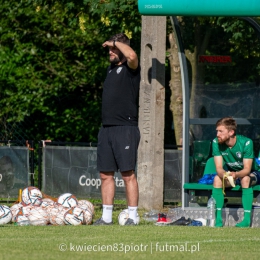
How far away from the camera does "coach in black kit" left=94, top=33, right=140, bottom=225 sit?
10.6 meters

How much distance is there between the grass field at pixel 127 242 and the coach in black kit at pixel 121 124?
0.64 metres

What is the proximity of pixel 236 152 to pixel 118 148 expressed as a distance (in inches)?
64.9

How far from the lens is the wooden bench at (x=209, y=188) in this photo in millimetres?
11430

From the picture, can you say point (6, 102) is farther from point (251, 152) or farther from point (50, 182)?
point (251, 152)

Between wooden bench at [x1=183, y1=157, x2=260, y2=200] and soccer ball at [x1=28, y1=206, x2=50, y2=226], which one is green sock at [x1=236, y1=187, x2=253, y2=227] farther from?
soccer ball at [x1=28, y1=206, x2=50, y2=226]

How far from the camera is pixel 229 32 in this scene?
1271 centimetres

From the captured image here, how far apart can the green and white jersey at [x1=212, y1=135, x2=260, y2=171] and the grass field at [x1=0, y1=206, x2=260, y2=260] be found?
125 cm

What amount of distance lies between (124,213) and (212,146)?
5.42 feet

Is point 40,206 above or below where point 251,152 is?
below

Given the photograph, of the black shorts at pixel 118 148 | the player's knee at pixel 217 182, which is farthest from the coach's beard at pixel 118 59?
the player's knee at pixel 217 182

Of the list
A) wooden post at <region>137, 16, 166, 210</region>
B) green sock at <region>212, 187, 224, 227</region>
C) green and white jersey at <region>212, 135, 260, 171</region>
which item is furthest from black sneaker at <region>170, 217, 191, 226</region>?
wooden post at <region>137, 16, 166, 210</region>

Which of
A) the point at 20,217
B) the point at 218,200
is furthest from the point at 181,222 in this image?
the point at 20,217

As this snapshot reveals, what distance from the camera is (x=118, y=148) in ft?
34.8

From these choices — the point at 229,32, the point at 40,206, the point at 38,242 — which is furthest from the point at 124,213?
the point at 229,32
